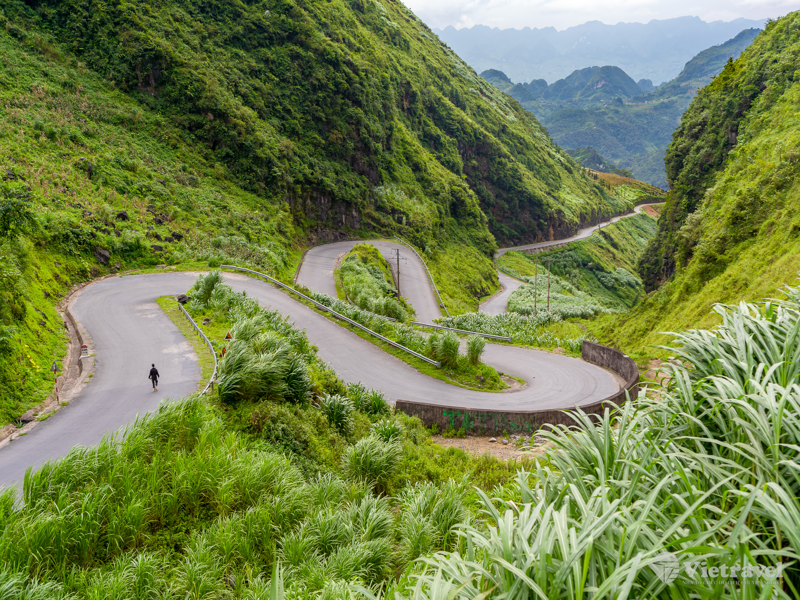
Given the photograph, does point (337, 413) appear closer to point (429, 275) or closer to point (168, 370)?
point (168, 370)

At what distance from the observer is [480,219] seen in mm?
76750

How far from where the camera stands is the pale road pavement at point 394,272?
35750 mm

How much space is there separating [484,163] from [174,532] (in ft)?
310

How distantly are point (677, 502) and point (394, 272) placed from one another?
138ft

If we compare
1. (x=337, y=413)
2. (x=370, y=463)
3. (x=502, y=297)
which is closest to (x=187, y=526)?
(x=370, y=463)

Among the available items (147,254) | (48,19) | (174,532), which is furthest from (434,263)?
(174,532)

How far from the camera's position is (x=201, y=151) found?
40.4m

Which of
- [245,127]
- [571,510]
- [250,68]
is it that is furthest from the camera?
[250,68]

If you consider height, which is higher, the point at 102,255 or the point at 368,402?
the point at 102,255

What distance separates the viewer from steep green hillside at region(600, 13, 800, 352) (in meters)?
18.6

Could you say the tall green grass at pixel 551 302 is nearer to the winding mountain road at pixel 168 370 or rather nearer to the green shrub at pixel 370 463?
the winding mountain road at pixel 168 370

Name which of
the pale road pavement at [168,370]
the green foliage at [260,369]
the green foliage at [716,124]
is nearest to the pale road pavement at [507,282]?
the green foliage at [716,124]

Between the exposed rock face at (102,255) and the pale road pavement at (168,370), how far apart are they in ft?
5.89

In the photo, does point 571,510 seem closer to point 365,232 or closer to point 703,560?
point 703,560
